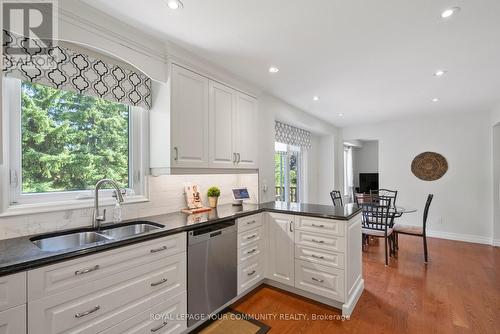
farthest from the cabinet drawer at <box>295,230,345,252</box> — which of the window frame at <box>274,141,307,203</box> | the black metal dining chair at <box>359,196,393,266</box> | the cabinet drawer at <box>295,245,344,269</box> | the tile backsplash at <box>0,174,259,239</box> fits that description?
the window frame at <box>274,141,307,203</box>

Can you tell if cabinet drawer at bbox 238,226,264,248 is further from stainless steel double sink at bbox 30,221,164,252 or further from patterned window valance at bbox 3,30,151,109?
patterned window valance at bbox 3,30,151,109

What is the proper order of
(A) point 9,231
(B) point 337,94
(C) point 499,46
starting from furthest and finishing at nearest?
1. (B) point 337,94
2. (C) point 499,46
3. (A) point 9,231

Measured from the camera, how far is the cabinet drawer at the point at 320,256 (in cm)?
226

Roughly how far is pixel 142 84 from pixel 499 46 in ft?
10.6

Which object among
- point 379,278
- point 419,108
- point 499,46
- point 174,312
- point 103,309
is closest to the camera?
point 103,309

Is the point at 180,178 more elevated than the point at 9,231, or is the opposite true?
the point at 180,178

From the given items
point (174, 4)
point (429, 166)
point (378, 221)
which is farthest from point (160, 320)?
point (429, 166)

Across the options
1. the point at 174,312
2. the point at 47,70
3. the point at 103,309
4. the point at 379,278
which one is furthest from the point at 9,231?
the point at 379,278

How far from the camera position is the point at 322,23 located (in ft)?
5.98

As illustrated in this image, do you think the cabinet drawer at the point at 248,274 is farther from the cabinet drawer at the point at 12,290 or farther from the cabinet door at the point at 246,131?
the cabinet drawer at the point at 12,290

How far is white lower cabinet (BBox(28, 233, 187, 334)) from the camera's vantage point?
49.2 inches

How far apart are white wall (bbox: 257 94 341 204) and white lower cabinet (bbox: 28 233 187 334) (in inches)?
68.3

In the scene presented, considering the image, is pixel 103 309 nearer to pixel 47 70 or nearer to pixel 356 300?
pixel 47 70

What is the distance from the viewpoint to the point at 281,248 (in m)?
2.63
